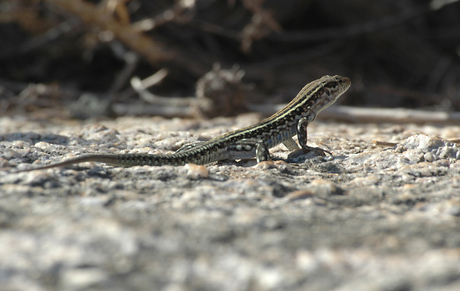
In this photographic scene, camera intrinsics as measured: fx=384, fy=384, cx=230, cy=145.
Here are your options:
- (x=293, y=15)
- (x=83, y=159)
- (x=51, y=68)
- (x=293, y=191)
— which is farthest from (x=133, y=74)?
(x=293, y=191)

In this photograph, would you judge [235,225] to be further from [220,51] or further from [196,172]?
[220,51]

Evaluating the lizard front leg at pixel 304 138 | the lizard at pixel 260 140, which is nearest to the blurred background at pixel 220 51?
the lizard at pixel 260 140

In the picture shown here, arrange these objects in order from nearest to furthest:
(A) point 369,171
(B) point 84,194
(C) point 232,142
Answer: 1. (B) point 84,194
2. (A) point 369,171
3. (C) point 232,142

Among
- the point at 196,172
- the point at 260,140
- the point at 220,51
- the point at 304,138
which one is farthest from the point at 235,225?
the point at 220,51

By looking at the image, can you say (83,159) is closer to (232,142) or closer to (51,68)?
(232,142)

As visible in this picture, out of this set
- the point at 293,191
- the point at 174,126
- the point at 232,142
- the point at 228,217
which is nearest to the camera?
the point at 228,217

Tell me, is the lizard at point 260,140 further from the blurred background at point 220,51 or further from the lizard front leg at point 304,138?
the blurred background at point 220,51

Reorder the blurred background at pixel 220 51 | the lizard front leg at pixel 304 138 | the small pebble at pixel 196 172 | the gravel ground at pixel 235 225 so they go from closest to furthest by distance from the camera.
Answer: the gravel ground at pixel 235 225 → the small pebble at pixel 196 172 → the lizard front leg at pixel 304 138 → the blurred background at pixel 220 51
